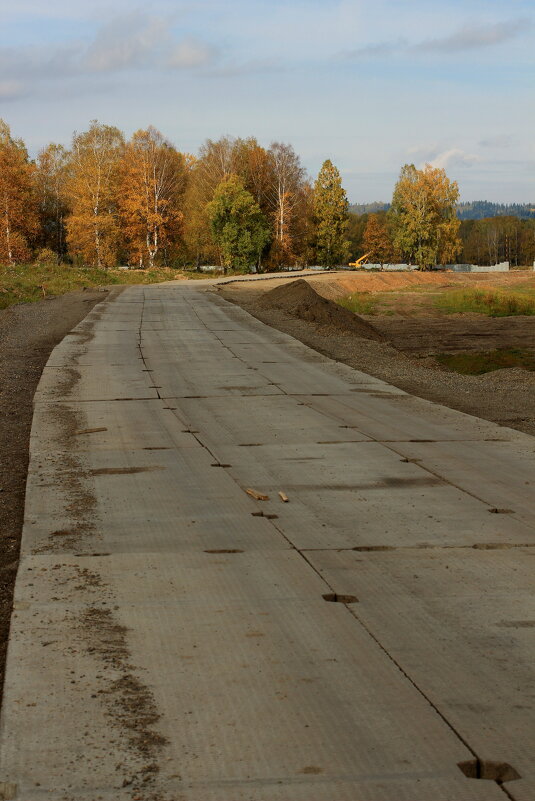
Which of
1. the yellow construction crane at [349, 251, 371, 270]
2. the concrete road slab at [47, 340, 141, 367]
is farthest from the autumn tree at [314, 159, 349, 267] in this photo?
the concrete road slab at [47, 340, 141, 367]

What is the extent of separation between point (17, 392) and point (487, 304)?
35.9m

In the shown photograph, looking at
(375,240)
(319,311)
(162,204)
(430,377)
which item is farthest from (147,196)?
(375,240)

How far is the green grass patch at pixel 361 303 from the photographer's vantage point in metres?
45.2

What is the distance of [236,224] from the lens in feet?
241

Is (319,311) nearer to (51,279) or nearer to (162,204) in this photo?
(51,279)

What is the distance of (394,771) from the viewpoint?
3.65m

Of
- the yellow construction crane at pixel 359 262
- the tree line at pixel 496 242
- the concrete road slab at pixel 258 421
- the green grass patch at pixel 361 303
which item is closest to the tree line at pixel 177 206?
the yellow construction crane at pixel 359 262

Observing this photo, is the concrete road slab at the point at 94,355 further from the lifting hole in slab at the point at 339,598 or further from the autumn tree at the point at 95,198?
the autumn tree at the point at 95,198

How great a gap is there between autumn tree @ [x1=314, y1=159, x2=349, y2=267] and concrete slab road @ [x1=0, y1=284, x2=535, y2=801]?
77518 mm

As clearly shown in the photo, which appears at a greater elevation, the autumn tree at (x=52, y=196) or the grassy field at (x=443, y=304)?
the autumn tree at (x=52, y=196)

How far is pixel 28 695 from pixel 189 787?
112cm

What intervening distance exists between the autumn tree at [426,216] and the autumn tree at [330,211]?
14.4 m

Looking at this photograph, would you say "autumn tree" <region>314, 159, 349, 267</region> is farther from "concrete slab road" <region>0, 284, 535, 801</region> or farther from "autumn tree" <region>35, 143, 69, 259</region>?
"concrete slab road" <region>0, 284, 535, 801</region>

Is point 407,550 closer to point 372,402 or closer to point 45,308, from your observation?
point 372,402
